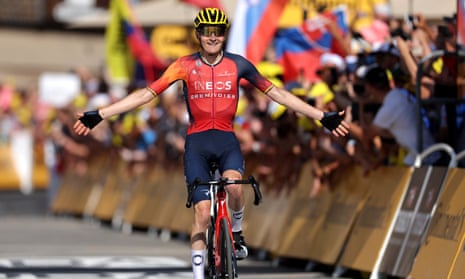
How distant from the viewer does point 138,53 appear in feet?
77.9

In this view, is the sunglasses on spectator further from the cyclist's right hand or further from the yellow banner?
the yellow banner

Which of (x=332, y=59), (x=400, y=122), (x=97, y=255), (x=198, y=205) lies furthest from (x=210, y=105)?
(x=97, y=255)

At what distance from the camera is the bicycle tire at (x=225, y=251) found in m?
10.6

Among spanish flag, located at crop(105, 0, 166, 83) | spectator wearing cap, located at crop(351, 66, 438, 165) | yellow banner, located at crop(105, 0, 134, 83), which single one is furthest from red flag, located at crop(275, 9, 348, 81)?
yellow banner, located at crop(105, 0, 134, 83)

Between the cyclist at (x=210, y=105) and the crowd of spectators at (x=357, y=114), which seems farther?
the crowd of spectators at (x=357, y=114)

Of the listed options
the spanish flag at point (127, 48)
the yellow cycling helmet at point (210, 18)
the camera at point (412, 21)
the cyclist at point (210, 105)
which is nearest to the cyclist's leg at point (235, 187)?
the cyclist at point (210, 105)

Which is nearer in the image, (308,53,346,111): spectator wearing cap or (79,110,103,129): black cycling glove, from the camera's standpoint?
Answer: (79,110,103,129): black cycling glove

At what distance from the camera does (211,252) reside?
1114cm

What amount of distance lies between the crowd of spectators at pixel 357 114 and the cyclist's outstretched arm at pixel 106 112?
2.79 m

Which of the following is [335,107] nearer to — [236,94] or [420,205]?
[420,205]

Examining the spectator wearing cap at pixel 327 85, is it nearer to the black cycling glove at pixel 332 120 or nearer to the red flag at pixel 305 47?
the red flag at pixel 305 47

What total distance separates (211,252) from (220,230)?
0.40 m

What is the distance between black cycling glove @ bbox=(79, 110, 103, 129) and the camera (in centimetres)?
1098

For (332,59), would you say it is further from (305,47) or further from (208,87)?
(208,87)
